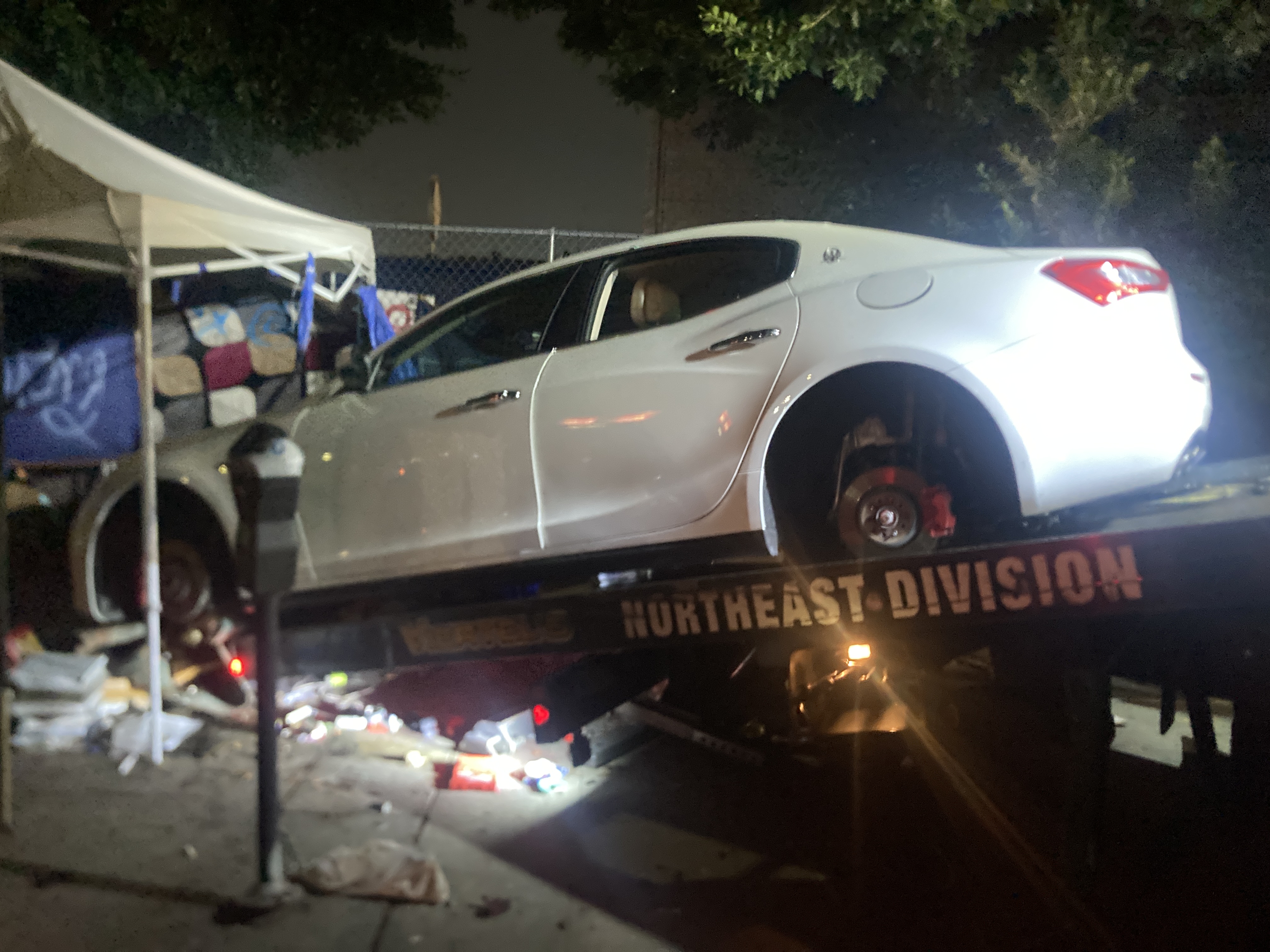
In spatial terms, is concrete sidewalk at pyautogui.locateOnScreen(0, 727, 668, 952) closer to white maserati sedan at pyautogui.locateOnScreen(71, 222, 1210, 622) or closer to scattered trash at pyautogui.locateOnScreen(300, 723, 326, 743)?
scattered trash at pyautogui.locateOnScreen(300, 723, 326, 743)

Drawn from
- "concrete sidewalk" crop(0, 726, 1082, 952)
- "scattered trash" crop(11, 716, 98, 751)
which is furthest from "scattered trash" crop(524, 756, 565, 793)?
"scattered trash" crop(11, 716, 98, 751)

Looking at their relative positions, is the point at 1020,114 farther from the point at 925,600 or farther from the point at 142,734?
the point at 142,734

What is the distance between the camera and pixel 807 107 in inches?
320

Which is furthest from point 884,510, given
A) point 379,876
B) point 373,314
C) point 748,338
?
point 373,314

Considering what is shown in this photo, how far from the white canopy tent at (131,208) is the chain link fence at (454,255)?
235cm

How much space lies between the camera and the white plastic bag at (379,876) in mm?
3033

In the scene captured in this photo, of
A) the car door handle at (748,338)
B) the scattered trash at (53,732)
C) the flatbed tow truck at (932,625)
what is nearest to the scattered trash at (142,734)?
the scattered trash at (53,732)

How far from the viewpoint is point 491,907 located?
305 cm

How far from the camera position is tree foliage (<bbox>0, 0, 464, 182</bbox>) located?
722cm

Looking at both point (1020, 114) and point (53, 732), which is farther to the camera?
point (1020, 114)

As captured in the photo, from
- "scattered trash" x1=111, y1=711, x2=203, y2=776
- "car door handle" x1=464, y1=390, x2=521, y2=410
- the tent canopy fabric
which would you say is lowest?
"scattered trash" x1=111, y1=711, x2=203, y2=776

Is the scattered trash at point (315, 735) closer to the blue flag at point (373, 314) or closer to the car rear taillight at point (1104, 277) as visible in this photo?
the blue flag at point (373, 314)

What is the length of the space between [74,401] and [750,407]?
523 centimetres

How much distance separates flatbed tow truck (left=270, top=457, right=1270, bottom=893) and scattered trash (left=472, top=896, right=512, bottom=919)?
577mm
